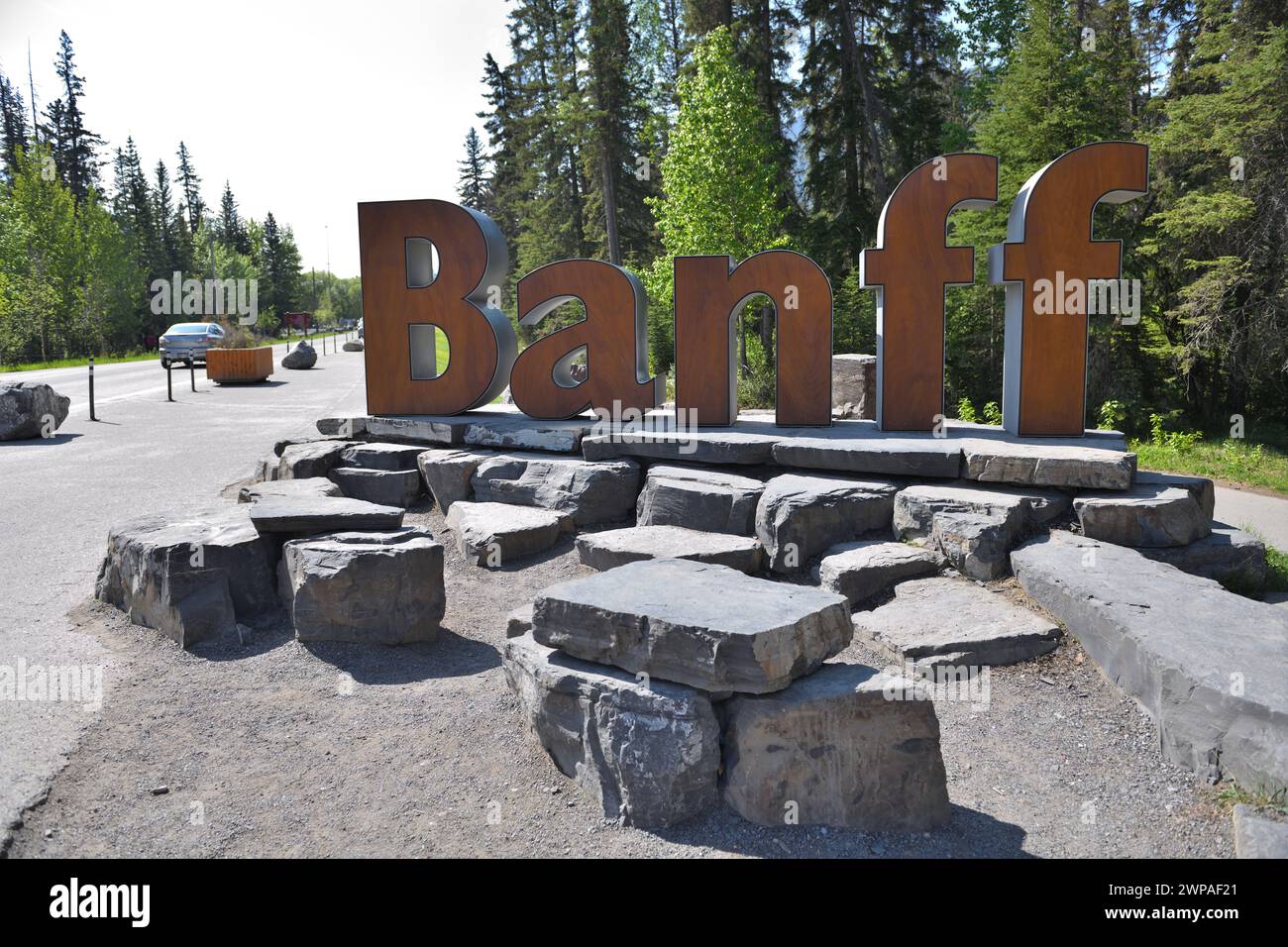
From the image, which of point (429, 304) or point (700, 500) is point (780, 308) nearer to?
point (700, 500)

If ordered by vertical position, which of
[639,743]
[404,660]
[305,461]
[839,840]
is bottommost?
[839,840]

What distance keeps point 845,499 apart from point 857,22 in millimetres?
23477

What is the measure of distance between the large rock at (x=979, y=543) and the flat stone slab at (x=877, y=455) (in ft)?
2.20

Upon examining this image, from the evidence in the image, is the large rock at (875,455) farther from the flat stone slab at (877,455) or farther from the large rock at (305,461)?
the large rock at (305,461)

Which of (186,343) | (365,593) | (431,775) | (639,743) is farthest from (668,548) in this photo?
(186,343)

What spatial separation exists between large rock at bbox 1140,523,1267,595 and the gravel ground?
181cm

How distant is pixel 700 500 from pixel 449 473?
285 centimetres

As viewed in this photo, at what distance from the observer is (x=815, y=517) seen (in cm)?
667

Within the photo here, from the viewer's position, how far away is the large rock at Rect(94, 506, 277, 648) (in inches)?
216

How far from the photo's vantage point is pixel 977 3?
2680cm

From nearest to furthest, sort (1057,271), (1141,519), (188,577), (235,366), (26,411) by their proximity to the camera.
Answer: (188,577)
(1141,519)
(1057,271)
(26,411)
(235,366)

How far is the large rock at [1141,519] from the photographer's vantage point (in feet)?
20.3

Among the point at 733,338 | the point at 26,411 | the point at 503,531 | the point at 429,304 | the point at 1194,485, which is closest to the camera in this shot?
the point at 1194,485

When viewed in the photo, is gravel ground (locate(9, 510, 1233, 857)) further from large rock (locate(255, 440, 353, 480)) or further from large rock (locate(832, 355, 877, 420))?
large rock (locate(832, 355, 877, 420))
